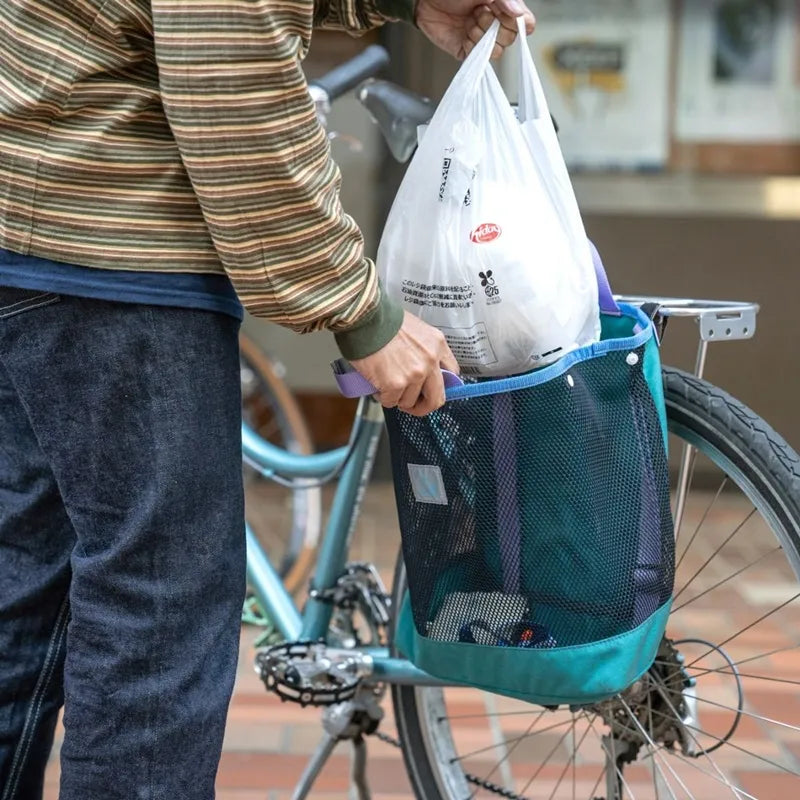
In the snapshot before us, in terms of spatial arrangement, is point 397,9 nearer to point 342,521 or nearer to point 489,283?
point 489,283

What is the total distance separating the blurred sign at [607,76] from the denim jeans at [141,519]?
148 inches

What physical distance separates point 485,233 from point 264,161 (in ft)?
1.00

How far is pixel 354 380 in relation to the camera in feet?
4.96

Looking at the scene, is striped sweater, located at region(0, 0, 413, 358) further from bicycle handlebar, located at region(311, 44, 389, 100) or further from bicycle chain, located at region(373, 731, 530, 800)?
bicycle chain, located at region(373, 731, 530, 800)

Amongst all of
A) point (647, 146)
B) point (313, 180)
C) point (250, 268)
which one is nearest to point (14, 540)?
point (250, 268)

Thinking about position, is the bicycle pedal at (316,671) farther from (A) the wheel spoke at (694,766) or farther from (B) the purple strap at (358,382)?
(B) the purple strap at (358,382)

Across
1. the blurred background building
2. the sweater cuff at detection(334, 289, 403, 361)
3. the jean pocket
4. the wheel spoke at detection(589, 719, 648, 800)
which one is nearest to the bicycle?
the wheel spoke at detection(589, 719, 648, 800)

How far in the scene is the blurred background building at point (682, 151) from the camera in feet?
16.3

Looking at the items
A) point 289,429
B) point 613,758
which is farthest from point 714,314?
point 289,429

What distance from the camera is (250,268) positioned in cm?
136

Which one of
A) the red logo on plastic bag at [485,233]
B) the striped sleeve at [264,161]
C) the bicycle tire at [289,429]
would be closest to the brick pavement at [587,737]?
the bicycle tire at [289,429]

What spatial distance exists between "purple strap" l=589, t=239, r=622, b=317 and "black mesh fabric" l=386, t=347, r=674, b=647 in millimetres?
125

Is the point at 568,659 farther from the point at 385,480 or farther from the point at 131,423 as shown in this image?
the point at 385,480

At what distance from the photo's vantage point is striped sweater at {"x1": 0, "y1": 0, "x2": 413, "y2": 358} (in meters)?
1.28
